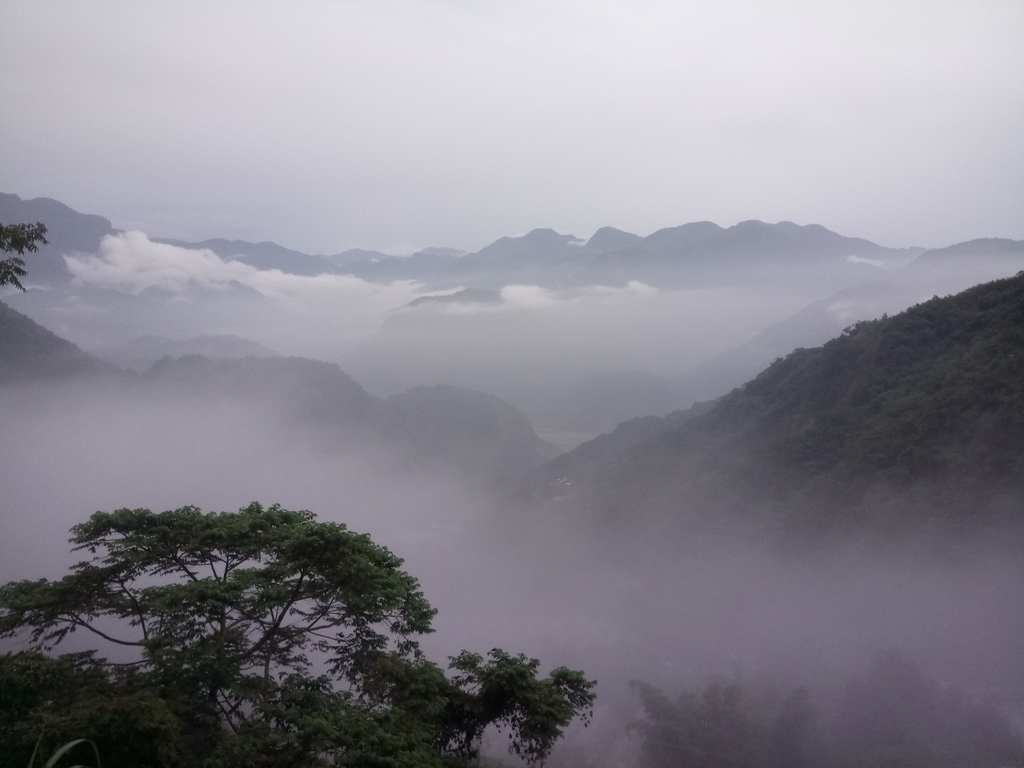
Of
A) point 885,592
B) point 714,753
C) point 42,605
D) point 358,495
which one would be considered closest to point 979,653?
point 885,592

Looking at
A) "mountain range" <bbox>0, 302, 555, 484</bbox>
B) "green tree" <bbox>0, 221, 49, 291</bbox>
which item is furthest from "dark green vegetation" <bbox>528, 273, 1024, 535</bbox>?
"mountain range" <bbox>0, 302, 555, 484</bbox>

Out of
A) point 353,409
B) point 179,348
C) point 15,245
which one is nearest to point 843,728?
point 15,245

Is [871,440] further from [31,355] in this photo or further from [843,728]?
[31,355]

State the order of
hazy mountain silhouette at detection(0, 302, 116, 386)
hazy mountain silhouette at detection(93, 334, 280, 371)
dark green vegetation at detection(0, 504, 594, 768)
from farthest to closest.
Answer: hazy mountain silhouette at detection(93, 334, 280, 371)
hazy mountain silhouette at detection(0, 302, 116, 386)
dark green vegetation at detection(0, 504, 594, 768)

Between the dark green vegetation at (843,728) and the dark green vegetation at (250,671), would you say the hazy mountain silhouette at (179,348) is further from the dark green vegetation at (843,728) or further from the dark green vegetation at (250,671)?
the dark green vegetation at (250,671)

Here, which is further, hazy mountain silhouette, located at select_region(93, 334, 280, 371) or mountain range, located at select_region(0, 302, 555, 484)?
hazy mountain silhouette, located at select_region(93, 334, 280, 371)

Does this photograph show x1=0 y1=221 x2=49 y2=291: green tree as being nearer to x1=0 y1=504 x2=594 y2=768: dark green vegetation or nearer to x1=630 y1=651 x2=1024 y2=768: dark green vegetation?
x1=0 y1=504 x2=594 y2=768: dark green vegetation
